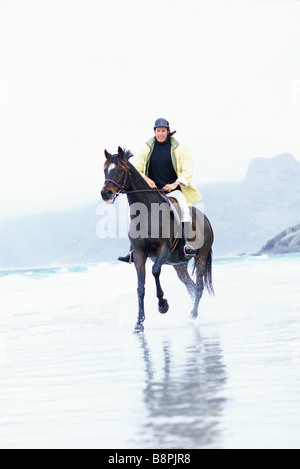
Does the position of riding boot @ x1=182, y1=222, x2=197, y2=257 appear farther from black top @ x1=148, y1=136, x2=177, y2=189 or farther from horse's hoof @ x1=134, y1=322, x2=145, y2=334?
horse's hoof @ x1=134, y1=322, x2=145, y2=334

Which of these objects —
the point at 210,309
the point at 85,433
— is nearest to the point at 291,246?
the point at 210,309

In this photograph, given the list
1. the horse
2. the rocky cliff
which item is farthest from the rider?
the rocky cliff

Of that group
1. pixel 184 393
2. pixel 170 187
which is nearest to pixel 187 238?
pixel 170 187

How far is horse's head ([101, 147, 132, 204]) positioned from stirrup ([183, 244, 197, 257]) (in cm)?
165

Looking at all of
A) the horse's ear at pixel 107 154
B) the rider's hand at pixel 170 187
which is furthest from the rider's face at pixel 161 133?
the horse's ear at pixel 107 154

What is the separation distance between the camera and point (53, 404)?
596cm

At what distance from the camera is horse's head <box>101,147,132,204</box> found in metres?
10.8

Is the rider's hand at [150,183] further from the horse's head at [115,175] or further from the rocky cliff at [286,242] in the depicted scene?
the rocky cliff at [286,242]

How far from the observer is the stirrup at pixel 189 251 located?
40.4 feet

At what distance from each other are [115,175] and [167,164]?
4.93 feet

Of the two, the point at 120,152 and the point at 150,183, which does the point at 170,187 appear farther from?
the point at 120,152

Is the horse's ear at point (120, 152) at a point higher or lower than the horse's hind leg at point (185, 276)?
higher

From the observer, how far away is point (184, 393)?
5.95m

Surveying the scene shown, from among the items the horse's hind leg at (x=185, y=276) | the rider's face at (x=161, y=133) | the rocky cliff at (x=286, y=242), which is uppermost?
the rider's face at (x=161, y=133)
